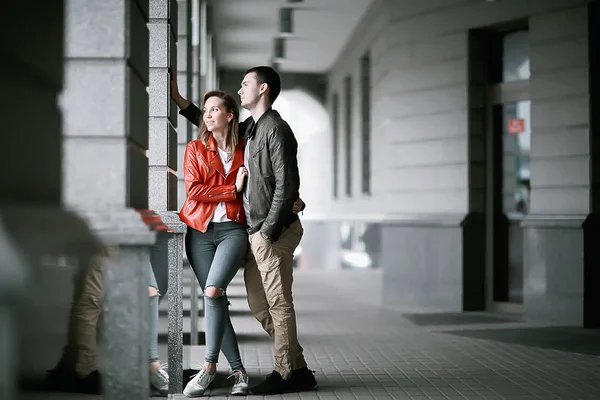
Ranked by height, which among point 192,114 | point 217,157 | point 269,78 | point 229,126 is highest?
point 269,78

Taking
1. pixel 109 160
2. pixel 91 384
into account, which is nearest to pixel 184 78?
pixel 109 160

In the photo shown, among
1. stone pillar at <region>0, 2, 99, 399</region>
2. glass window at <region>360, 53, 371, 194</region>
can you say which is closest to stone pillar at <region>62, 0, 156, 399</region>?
stone pillar at <region>0, 2, 99, 399</region>

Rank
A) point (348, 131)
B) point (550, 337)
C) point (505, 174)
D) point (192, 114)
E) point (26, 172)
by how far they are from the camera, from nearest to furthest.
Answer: point (26, 172) < point (192, 114) < point (550, 337) < point (505, 174) < point (348, 131)

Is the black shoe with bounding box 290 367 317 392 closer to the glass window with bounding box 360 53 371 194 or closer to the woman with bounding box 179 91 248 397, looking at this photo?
the woman with bounding box 179 91 248 397

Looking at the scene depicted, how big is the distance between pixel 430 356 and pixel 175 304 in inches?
107

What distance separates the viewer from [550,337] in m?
9.01

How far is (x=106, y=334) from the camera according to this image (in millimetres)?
4023

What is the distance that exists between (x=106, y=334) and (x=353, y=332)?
18.9 ft

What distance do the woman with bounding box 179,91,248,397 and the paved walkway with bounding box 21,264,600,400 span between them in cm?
31

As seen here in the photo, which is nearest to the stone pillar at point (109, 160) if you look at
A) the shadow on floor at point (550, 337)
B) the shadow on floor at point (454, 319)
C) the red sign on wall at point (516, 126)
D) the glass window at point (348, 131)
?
the shadow on floor at point (550, 337)

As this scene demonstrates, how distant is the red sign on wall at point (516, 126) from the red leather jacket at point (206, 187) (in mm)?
6083

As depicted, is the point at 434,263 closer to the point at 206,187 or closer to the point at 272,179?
the point at 272,179

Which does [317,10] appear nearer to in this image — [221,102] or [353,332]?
[353,332]

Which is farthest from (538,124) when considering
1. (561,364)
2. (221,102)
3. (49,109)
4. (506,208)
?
(49,109)
